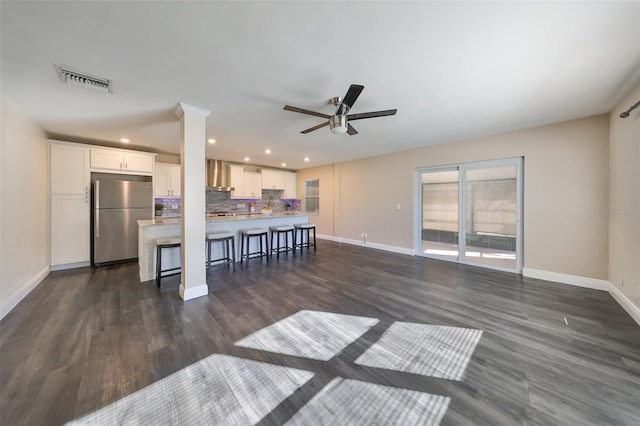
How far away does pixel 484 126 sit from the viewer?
3.62m

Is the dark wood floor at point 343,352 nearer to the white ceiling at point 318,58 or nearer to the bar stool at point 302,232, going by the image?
the bar stool at point 302,232

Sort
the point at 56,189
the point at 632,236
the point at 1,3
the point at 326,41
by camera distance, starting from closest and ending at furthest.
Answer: the point at 1,3 < the point at 326,41 < the point at 632,236 < the point at 56,189

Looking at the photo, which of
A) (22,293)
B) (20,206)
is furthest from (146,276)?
(20,206)

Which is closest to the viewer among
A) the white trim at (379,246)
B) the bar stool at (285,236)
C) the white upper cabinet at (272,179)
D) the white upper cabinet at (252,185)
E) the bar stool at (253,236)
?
the bar stool at (253,236)

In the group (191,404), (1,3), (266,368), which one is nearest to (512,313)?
(266,368)

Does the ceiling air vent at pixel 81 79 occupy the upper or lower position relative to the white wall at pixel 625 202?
upper

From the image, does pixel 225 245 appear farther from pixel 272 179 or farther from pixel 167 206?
pixel 272 179

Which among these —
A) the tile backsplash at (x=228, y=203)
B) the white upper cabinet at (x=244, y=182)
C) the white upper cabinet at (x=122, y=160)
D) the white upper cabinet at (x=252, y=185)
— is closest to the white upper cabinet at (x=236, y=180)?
the white upper cabinet at (x=244, y=182)

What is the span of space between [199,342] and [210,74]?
7.98 ft

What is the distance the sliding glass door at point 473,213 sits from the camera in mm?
3977

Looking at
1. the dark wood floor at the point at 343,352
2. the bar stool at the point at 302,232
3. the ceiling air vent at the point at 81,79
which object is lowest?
the dark wood floor at the point at 343,352

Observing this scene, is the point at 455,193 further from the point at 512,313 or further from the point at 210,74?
the point at 210,74

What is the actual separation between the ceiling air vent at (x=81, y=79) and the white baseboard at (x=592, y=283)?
585 centimetres

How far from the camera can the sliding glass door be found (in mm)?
3977
